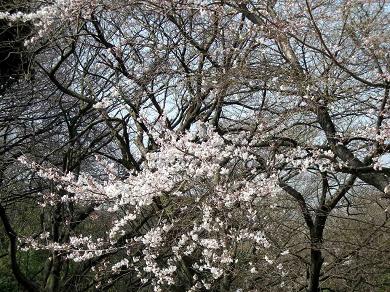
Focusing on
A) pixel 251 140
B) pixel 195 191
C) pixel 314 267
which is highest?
pixel 251 140

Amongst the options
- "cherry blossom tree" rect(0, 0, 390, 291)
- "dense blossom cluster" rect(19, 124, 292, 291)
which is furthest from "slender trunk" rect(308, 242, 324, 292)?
"dense blossom cluster" rect(19, 124, 292, 291)

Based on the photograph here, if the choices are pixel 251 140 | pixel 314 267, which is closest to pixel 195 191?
pixel 251 140

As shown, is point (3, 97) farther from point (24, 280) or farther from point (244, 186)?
point (244, 186)

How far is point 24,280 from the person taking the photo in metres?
6.47

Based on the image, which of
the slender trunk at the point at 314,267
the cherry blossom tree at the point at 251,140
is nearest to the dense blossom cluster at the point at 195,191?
the cherry blossom tree at the point at 251,140

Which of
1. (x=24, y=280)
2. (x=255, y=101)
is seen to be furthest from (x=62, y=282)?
(x=255, y=101)

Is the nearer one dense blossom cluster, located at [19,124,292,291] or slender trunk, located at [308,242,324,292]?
dense blossom cluster, located at [19,124,292,291]

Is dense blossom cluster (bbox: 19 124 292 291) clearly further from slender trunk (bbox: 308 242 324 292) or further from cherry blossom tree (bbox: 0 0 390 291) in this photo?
slender trunk (bbox: 308 242 324 292)

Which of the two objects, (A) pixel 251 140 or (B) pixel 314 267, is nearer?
(A) pixel 251 140

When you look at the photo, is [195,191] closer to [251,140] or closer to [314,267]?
[251,140]

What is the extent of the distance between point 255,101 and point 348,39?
2.51 m

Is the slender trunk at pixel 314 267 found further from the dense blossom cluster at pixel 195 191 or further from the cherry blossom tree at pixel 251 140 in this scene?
the dense blossom cluster at pixel 195 191

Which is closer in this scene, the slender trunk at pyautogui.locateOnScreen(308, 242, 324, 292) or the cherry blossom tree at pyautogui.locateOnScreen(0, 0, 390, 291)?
the cherry blossom tree at pyautogui.locateOnScreen(0, 0, 390, 291)

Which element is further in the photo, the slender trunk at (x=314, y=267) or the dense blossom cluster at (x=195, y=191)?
the slender trunk at (x=314, y=267)
